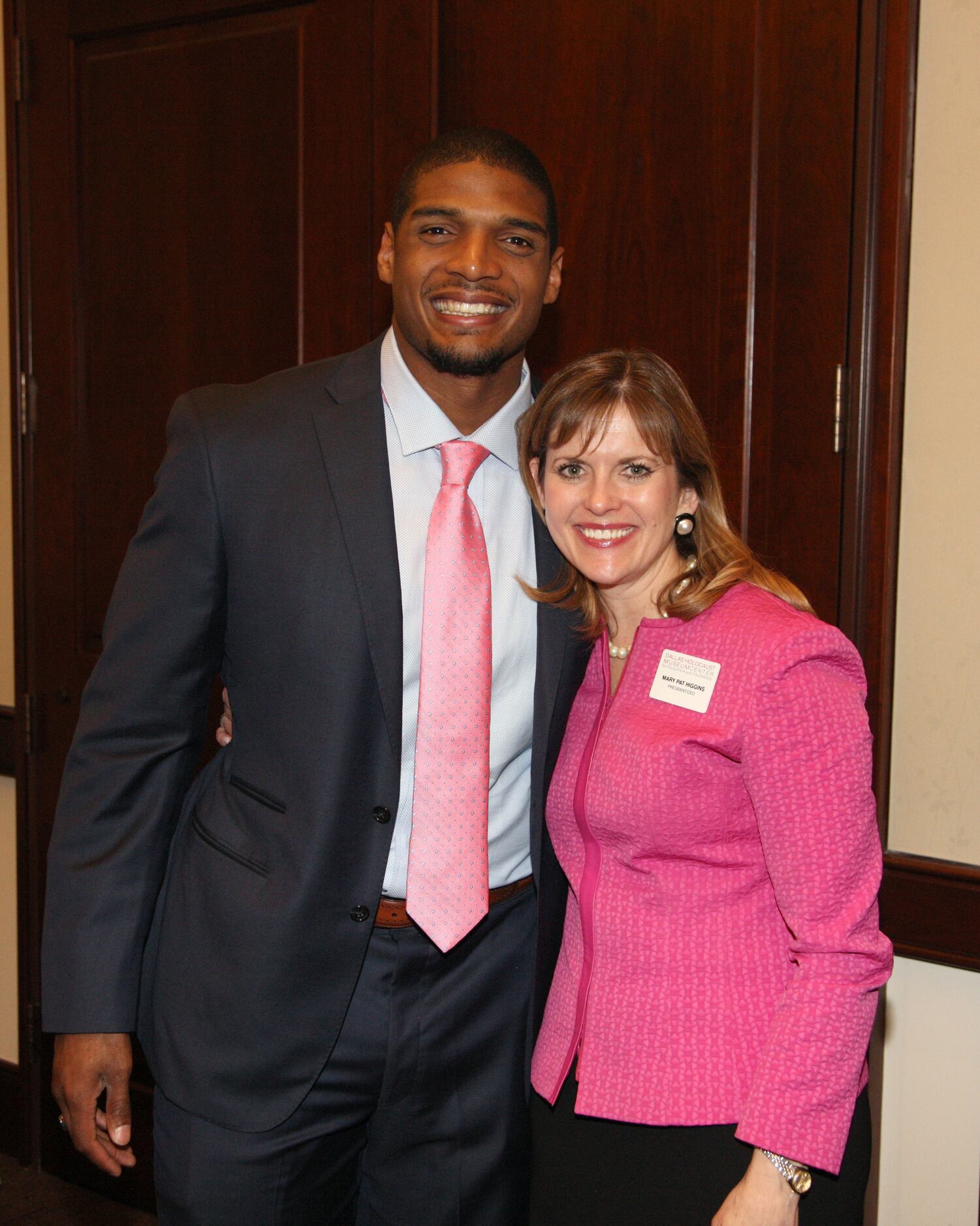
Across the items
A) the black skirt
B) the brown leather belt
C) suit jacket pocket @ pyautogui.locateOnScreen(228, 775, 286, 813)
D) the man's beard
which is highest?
the man's beard

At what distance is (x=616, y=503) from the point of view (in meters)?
1.56

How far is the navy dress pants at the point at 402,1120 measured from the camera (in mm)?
1579

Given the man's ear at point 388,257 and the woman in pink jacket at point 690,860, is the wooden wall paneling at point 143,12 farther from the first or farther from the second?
the woman in pink jacket at point 690,860

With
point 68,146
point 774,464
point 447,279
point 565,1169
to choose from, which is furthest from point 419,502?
point 68,146

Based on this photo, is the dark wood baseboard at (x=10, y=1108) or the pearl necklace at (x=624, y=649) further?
the dark wood baseboard at (x=10, y=1108)

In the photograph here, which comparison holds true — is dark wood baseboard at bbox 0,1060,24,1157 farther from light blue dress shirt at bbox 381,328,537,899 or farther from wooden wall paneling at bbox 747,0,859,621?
wooden wall paneling at bbox 747,0,859,621

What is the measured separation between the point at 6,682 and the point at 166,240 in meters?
1.22

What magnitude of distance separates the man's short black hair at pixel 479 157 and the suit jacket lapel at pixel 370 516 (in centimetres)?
34

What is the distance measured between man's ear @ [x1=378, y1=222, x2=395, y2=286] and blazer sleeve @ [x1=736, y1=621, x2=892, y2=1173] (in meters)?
0.87

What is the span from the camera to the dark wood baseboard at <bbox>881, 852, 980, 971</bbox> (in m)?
2.01

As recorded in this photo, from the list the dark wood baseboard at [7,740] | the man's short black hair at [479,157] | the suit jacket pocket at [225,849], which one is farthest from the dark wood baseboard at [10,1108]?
the man's short black hair at [479,157]

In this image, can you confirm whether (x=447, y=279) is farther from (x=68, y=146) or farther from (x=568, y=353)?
(x=68, y=146)

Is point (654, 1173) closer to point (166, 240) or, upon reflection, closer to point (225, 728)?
point (225, 728)

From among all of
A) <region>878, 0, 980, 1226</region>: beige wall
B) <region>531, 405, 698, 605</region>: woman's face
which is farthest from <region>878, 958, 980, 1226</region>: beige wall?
<region>531, 405, 698, 605</region>: woman's face
